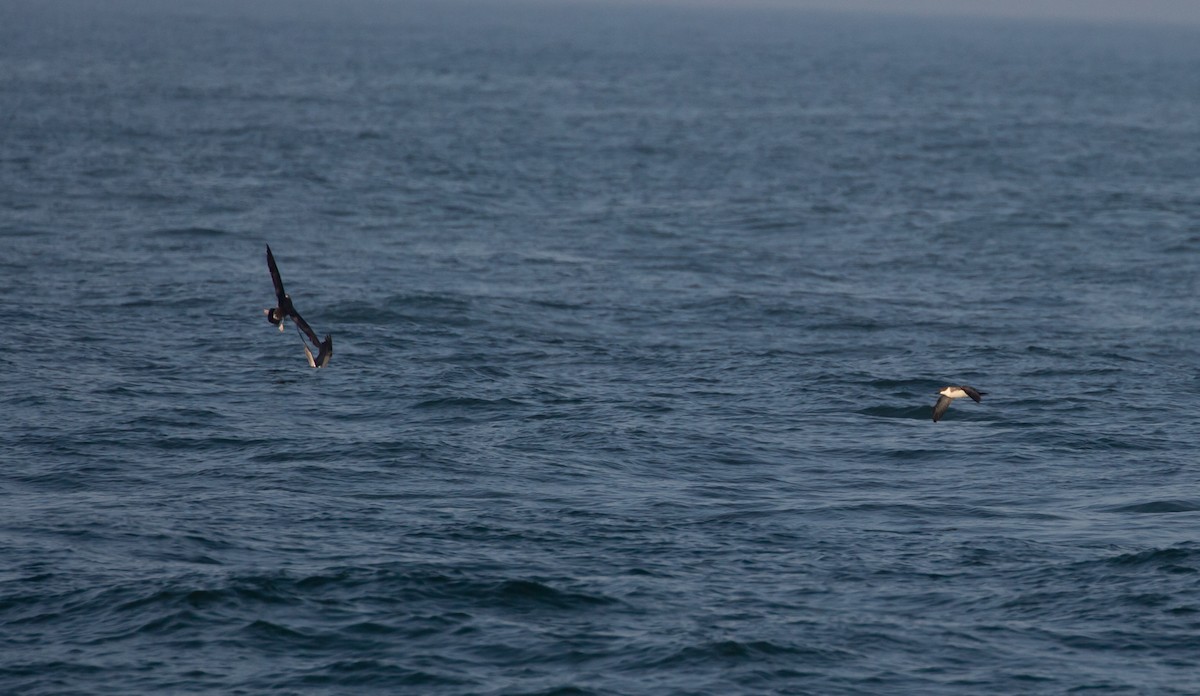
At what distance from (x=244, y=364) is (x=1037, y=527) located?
20.2m

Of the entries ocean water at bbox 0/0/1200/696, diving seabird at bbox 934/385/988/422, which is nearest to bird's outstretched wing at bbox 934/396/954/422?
diving seabird at bbox 934/385/988/422

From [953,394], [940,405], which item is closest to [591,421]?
[940,405]

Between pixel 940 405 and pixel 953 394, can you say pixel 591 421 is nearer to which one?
pixel 940 405

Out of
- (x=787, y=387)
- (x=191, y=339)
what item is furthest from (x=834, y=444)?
(x=191, y=339)

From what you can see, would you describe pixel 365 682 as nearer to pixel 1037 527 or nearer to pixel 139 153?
pixel 1037 527

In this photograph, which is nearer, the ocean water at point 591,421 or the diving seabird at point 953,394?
the ocean water at point 591,421

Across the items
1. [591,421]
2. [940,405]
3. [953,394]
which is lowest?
[591,421]

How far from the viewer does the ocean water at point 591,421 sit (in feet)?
81.3

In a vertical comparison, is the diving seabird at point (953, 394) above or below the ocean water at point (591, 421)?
above

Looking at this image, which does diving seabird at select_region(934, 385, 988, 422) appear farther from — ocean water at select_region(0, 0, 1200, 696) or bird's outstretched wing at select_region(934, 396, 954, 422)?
ocean water at select_region(0, 0, 1200, 696)

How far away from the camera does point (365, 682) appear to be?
23391 millimetres

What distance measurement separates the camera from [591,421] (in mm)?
36250

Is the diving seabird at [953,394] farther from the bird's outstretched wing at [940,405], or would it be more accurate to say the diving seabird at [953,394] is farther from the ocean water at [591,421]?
the ocean water at [591,421]

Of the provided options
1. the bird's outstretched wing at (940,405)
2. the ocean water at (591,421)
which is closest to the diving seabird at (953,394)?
the bird's outstretched wing at (940,405)
